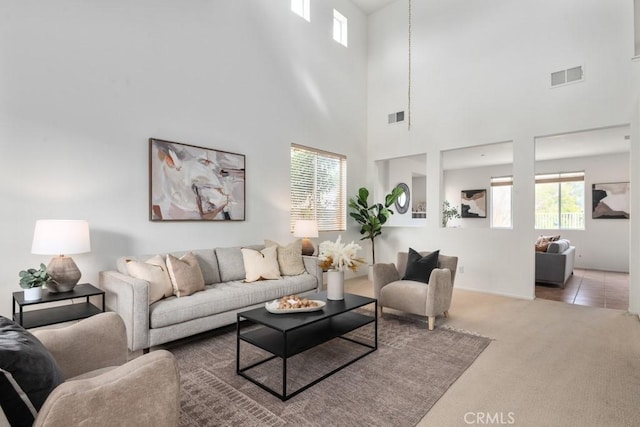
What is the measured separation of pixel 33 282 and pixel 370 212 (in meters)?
5.03

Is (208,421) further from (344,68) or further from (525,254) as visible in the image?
(344,68)

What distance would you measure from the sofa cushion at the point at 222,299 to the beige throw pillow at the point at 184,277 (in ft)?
0.26

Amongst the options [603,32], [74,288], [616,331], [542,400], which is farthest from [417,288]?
[603,32]

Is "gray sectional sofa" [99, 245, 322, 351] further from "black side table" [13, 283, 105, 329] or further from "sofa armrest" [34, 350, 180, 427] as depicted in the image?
"sofa armrest" [34, 350, 180, 427]

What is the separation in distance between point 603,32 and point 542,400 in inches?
190

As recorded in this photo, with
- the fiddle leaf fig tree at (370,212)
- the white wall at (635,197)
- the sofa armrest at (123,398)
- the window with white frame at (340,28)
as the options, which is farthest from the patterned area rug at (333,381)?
the window with white frame at (340,28)

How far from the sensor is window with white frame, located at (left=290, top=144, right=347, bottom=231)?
17.8ft

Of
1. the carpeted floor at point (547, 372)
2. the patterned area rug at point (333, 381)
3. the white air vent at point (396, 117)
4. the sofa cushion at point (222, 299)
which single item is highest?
the white air vent at point (396, 117)

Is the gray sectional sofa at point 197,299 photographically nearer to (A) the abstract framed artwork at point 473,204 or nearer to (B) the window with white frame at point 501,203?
(A) the abstract framed artwork at point 473,204

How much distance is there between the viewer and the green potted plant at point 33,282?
8.42ft

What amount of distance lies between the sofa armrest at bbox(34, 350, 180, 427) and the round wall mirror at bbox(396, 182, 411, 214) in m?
6.88

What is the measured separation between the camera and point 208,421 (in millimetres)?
1953

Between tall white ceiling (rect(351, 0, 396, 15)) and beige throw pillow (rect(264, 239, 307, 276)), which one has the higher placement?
tall white ceiling (rect(351, 0, 396, 15))

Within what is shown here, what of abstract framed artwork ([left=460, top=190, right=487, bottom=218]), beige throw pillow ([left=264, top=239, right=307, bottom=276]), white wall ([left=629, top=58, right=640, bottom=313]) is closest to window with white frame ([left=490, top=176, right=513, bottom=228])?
abstract framed artwork ([left=460, top=190, right=487, bottom=218])
